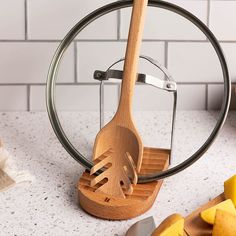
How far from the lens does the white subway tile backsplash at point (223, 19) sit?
123 cm

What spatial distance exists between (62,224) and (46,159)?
195 millimetres

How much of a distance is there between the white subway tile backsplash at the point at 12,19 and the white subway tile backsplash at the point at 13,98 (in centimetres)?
9

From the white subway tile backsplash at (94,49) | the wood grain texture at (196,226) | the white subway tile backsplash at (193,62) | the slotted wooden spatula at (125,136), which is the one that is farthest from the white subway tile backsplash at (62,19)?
the wood grain texture at (196,226)

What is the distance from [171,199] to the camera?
101 cm

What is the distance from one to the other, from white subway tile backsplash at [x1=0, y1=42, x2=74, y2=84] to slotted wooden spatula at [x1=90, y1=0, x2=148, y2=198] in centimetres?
28

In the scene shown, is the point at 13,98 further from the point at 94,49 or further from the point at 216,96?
the point at 216,96

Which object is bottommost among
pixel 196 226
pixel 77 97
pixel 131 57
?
pixel 196 226

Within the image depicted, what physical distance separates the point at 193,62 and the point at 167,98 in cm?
8

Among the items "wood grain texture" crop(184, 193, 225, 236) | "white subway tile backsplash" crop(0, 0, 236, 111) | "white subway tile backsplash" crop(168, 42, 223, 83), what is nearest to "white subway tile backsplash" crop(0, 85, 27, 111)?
"white subway tile backsplash" crop(0, 0, 236, 111)

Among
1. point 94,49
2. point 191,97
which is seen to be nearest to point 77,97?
point 94,49

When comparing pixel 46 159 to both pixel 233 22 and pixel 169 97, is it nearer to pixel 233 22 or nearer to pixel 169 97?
pixel 169 97

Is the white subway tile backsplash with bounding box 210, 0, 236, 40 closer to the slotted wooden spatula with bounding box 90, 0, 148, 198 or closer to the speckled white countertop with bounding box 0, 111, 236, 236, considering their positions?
the speckled white countertop with bounding box 0, 111, 236, 236

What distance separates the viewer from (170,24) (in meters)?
1.23

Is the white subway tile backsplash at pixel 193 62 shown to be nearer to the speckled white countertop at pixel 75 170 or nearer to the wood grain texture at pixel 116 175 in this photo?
the speckled white countertop at pixel 75 170
